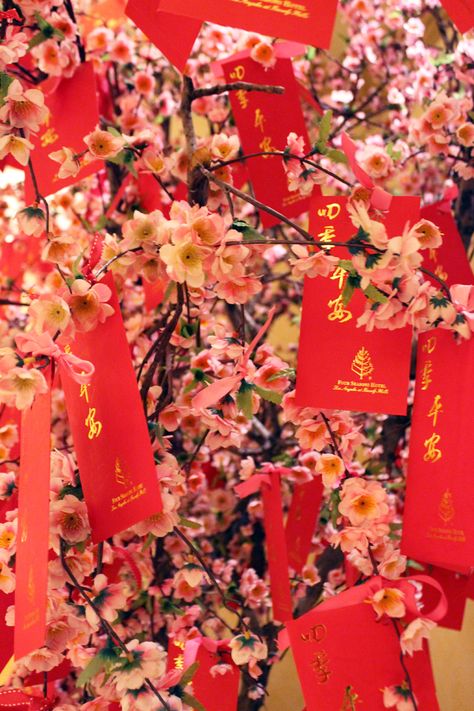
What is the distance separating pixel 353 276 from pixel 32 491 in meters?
0.38

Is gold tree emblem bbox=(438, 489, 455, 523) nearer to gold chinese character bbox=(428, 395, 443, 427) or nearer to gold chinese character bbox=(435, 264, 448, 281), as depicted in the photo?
gold chinese character bbox=(428, 395, 443, 427)

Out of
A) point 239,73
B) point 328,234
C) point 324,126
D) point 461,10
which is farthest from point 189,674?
point 239,73

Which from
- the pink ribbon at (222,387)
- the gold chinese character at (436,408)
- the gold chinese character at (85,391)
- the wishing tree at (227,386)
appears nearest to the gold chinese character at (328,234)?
the wishing tree at (227,386)

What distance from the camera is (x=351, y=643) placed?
902mm

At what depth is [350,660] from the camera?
0.90 m

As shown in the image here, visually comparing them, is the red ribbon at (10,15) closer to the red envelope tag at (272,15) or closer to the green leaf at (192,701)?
the red envelope tag at (272,15)

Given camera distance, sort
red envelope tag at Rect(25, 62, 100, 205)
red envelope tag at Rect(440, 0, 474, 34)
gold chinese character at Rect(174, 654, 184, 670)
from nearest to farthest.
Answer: red envelope tag at Rect(440, 0, 474, 34) → gold chinese character at Rect(174, 654, 184, 670) → red envelope tag at Rect(25, 62, 100, 205)

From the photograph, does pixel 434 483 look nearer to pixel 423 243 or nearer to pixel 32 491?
pixel 423 243

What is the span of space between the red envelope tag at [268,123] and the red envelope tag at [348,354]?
269 mm

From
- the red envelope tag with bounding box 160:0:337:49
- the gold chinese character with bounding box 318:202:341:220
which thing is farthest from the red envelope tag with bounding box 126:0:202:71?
the gold chinese character with bounding box 318:202:341:220

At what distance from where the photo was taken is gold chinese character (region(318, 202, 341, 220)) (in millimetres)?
969

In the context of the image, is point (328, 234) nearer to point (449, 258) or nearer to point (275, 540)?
point (449, 258)

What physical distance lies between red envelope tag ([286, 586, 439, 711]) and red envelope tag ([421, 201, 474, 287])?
1.58 feet

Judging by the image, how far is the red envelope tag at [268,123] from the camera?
1.17 m
